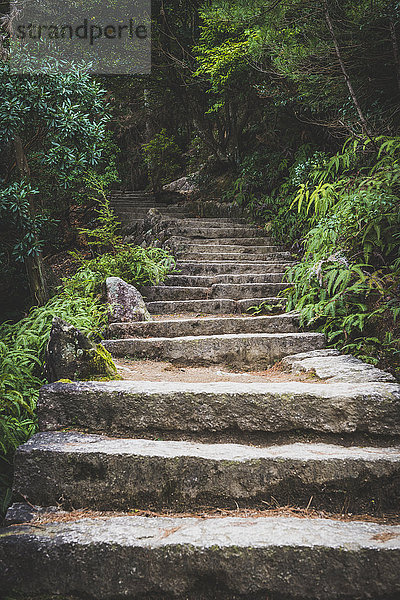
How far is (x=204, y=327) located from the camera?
325 cm

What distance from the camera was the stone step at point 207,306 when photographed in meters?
3.95

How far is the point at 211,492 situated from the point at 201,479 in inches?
2.9

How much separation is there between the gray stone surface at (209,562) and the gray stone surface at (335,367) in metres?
0.89

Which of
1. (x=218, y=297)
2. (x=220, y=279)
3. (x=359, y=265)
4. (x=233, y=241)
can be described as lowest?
(x=218, y=297)

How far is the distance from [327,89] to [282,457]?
490cm

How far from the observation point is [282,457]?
161 cm

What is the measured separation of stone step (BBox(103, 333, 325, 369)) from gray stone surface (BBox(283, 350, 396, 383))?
0.16 m

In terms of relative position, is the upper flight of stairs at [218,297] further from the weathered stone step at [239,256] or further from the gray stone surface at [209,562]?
the gray stone surface at [209,562]

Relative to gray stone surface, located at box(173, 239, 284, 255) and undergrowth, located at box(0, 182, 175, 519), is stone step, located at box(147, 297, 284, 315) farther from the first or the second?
gray stone surface, located at box(173, 239, 284, 255)

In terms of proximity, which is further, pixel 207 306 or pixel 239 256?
pixel 239 256

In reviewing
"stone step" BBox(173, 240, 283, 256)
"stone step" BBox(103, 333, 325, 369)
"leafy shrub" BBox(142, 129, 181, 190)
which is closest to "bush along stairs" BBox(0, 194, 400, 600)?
"stone step" BBox(103, 333, 325, 369)

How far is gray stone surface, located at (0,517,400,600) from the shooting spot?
4.14 feet

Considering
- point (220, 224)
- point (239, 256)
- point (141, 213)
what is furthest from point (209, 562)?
point (141, 213)

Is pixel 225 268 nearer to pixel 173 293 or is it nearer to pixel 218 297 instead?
pixel 218 297
